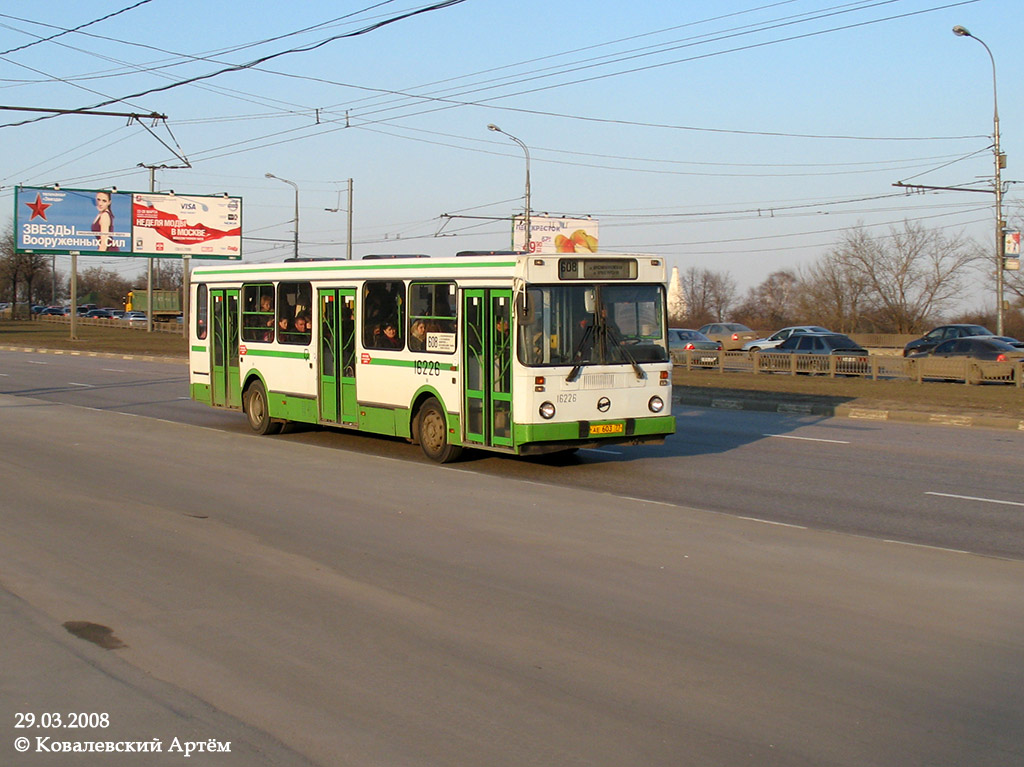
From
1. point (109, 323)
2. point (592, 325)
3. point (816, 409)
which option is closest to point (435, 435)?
point (592, 325)

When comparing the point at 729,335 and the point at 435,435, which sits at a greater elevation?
the point at 729,335

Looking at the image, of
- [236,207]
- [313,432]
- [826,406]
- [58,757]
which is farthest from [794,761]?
[236,207]

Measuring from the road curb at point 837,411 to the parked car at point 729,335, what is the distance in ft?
78.3

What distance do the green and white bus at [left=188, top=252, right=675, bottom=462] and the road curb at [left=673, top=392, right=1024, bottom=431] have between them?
8.69 meters

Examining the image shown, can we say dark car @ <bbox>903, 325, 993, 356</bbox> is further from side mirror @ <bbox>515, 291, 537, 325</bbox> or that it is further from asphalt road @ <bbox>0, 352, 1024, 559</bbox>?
side mirror @ <bbox>515, 291, 537, 325</bbox>

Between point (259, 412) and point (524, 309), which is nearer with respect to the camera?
point (524, 309)

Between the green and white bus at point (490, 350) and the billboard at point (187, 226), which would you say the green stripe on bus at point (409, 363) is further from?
the billboard at point (187, 226)

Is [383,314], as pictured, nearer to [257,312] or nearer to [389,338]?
[389,338]

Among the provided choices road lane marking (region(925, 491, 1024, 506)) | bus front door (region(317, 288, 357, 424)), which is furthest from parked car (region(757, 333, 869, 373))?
road lane marking (region(925, 491, 1024, 506))

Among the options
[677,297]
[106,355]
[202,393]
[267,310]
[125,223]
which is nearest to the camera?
[267,310]

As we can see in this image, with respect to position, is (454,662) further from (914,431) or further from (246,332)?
(914,431)

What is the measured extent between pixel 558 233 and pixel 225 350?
154 ft

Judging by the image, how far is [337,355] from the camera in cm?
1647

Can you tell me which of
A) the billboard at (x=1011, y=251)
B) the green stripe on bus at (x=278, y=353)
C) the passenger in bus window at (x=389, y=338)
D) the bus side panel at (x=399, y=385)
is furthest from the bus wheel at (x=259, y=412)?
the billboard at (x=1011, y=251)
